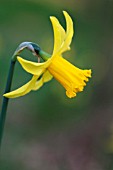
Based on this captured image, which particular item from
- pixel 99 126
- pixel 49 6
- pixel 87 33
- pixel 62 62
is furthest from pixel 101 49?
pixel 62 62

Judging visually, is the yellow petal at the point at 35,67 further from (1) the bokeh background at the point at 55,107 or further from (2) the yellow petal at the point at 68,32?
(1) the bokeh background at the point at 55,107

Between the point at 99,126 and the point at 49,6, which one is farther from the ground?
the point at 49,6

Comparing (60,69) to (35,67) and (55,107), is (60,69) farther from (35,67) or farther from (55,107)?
(55,107)

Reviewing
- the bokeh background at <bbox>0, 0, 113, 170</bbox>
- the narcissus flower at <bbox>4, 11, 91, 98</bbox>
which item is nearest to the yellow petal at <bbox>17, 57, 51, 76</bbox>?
the narcissus flower at <bbox>4, 11, 91, 98</bbox>

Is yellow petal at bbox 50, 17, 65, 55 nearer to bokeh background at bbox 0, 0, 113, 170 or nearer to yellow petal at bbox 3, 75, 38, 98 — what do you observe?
yellow petal at bbox 3, 75, 38, 98

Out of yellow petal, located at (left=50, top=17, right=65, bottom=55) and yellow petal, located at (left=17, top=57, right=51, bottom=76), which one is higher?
yellow petal, located at (left=50, top=17, right=65, bottom=55)

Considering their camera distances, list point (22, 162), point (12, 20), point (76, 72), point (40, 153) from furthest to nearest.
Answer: point (12, 20) < point (40, 153) < point (22, 162) < point (76, 72)

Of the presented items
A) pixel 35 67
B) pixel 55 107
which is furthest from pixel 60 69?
pixel 55 107

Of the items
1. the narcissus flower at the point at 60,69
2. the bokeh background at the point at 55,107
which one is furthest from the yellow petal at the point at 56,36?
the bokeh background at the point at 55,107

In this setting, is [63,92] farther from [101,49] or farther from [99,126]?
[101,49]
